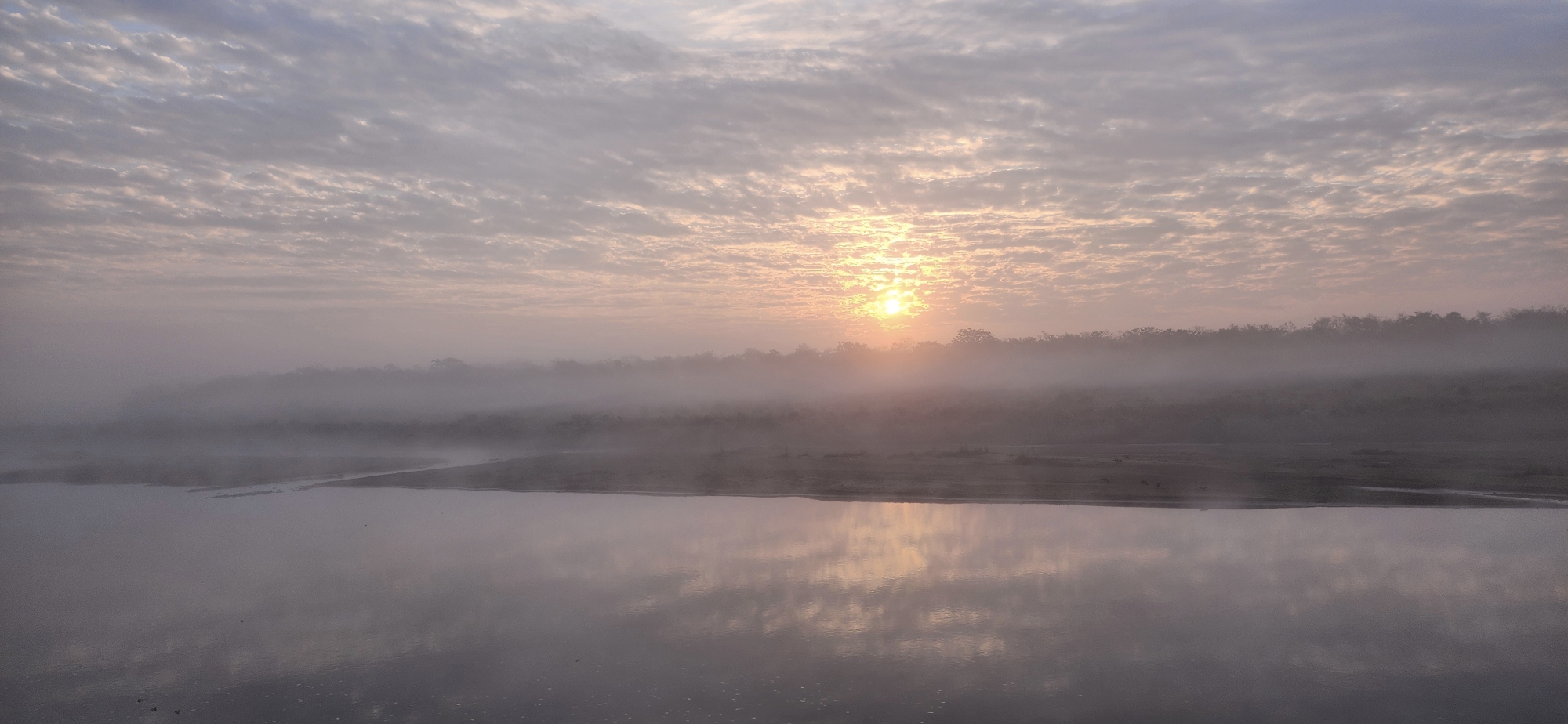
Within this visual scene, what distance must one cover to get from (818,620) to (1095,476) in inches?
592

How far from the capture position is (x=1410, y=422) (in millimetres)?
32031

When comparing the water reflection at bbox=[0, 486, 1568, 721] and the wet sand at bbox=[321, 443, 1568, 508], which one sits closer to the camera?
the water reflection at bbox=[0, 486, 1568, 721]

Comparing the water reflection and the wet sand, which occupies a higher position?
the wet sand

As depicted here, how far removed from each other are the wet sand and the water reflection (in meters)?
2.25

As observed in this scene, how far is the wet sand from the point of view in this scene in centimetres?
1992

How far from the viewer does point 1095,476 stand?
77.5ft

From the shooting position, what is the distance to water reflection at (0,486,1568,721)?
27.2 feet

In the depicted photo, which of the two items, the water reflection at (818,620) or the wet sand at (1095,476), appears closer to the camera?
the water reflection at (818,620)

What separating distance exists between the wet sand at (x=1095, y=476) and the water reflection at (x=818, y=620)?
7.37 feet

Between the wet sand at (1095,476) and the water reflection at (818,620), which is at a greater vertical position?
the wet sand at (1095,476)

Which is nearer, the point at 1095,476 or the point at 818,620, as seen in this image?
the point at 818,620

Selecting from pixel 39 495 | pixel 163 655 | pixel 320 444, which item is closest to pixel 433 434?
pixel 320 444

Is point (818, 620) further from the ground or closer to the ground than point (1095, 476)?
closer to the ground

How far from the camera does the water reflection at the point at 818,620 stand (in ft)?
27.2
